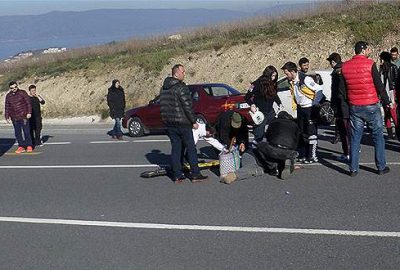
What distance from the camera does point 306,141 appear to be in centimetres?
1155

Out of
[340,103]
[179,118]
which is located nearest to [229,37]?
[340,103]

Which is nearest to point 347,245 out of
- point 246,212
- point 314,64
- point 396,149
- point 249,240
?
point 249,240

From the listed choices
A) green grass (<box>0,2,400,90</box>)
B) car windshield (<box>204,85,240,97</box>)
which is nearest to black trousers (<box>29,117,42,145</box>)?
car windshield (<box>204,85,240,97</box>)

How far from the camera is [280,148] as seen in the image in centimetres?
1056

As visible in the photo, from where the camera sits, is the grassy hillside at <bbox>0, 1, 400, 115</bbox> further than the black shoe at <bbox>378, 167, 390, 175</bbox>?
Yes

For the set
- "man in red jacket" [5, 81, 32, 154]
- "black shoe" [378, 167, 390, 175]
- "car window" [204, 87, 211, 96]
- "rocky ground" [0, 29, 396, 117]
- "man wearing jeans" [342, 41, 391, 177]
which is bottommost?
"rocky ground" [0, 29, 396, 117]

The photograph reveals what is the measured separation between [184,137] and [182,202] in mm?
1427

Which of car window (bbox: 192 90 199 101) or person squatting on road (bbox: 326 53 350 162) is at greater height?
person squatting on road (bbox: 326 53 350 162)

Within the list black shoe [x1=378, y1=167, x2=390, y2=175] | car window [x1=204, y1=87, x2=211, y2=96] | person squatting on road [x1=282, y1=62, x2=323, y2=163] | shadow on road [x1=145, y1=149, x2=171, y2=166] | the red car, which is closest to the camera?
Result: black shoe [x1=378, y1=167, x2=390, y2=175]

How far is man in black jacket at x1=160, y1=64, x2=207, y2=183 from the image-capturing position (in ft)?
34.7

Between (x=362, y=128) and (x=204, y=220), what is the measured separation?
3025 millimetres

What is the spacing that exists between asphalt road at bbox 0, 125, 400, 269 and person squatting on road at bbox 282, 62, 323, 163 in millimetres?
639

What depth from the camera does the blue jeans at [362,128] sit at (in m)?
9.94

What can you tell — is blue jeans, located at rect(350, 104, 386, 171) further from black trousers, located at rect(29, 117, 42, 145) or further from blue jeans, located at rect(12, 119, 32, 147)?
black trousers, located at rect(29, 117, 42, 145)
